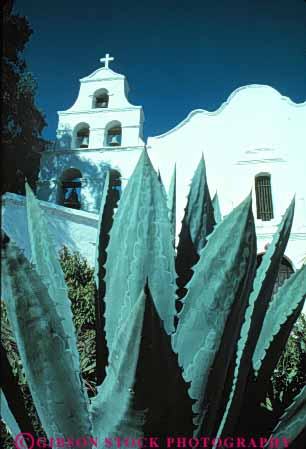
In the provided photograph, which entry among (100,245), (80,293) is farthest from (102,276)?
(80,293)

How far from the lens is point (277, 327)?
779 millimetres

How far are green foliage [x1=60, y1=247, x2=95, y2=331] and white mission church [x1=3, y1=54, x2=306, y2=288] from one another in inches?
144

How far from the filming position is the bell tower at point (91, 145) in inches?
311

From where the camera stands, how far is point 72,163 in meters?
8.10

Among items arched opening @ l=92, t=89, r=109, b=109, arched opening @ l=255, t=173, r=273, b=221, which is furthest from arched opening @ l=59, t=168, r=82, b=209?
arched opening @ l=255, t=173, r=273, b=221

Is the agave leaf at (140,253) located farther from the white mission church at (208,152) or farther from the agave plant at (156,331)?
the white mission church at (208,152)

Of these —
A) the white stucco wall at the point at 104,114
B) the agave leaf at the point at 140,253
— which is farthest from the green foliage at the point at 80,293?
the white stucco wall at the point at 104,114

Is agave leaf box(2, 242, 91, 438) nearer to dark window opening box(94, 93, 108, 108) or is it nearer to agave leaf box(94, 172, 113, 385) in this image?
agave leaf box(94, 172, 113, 385)

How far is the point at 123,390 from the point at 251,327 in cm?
29

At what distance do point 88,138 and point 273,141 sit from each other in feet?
14.6

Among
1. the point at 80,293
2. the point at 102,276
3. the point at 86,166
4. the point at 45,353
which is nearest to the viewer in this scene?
the point at 45,353

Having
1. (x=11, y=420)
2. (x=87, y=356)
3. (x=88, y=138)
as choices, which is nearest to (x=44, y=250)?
(x=11, y=420)

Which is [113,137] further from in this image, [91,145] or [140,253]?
[140,253]
